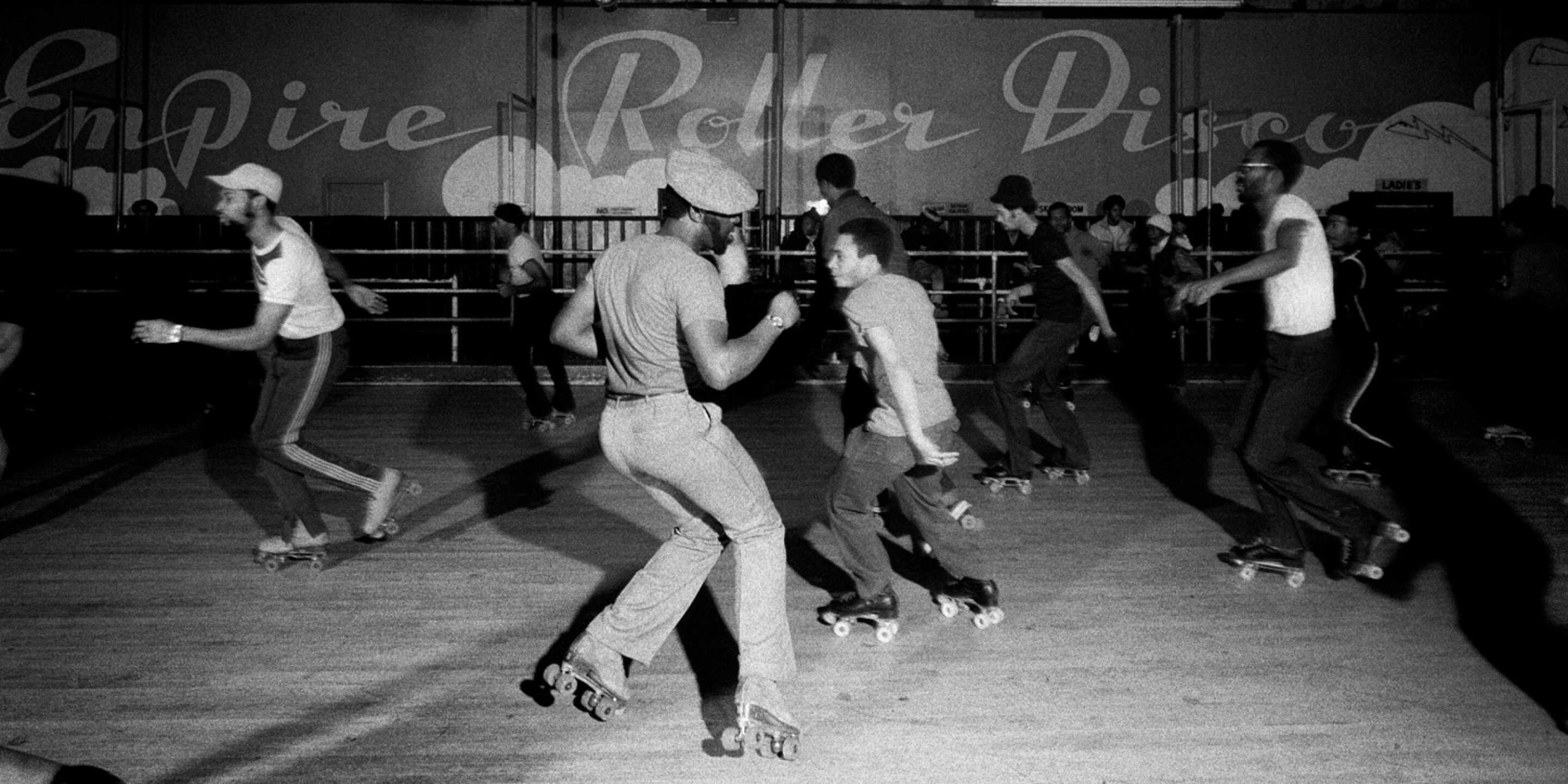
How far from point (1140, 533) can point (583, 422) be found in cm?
548

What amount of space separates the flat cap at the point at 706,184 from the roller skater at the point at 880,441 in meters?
0.89

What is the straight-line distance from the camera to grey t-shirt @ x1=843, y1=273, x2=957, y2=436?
4.36 metres

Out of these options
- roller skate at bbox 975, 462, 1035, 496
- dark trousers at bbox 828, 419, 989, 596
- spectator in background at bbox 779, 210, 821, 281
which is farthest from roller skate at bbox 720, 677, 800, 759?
spectator in background at bbox 779, 210, 821, 281

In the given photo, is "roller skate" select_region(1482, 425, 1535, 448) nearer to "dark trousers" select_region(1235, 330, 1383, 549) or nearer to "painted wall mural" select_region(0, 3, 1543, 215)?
"dark trousers" select_region(1235, 330, 1383, 549)

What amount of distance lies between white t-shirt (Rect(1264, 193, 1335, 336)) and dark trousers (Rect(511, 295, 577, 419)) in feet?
20.5

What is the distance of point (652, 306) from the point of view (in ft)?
11.4

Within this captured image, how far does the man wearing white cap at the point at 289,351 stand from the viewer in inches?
206

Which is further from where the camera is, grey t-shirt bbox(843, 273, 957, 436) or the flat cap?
grey t-shirt bbox(843, 273, 957, 436)

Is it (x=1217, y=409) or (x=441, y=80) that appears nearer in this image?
(x=1217, y=409)

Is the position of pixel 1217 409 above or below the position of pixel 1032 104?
below

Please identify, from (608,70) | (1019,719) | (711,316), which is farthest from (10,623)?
(608,70)

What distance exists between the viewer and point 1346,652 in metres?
4.43

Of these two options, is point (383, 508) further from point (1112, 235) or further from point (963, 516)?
point (1112, 235)

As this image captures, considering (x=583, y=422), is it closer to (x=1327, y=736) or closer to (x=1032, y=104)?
(x=1327, y=736)
